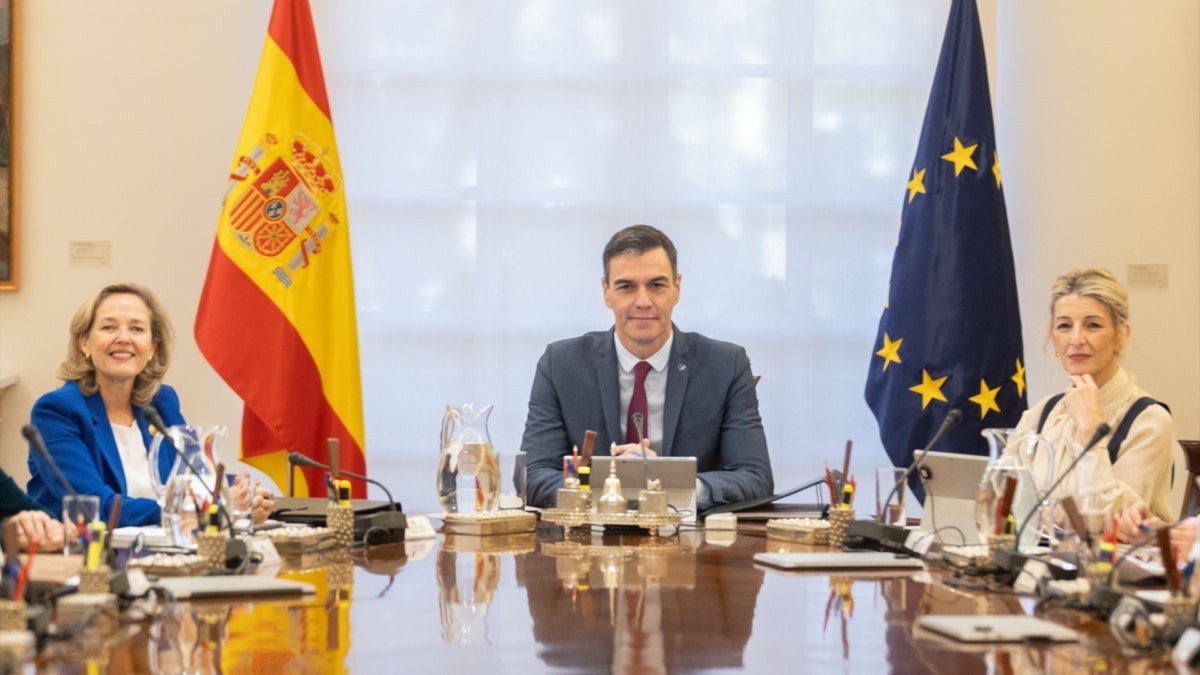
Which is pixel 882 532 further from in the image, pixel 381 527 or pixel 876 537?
pixel 381 527

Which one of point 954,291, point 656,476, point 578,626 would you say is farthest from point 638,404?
point 578,626

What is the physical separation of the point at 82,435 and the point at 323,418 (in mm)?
1319

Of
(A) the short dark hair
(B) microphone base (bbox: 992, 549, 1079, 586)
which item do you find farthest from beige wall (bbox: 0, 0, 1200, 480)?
(B) microphone base (bbox: 992, 549, 1079, 586)

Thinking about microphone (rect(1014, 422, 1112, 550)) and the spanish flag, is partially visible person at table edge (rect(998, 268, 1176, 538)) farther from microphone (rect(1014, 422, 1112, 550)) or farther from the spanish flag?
the spanish flag

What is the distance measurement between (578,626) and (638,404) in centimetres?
198

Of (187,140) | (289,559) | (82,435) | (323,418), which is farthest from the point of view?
(187,140)

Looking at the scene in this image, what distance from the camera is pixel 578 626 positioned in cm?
194

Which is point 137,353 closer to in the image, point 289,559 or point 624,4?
point 289,559

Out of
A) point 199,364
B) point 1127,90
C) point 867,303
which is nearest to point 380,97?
point 199,364

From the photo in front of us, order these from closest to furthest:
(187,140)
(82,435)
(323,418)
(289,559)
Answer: (289,559)
(82,435)
(323,418)
(187,140)

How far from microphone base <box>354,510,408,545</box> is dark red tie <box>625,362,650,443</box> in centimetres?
103

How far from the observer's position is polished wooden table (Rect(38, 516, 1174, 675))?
5.54ft

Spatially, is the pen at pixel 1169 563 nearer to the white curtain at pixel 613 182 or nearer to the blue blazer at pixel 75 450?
the blue blazer at pixel 75 450

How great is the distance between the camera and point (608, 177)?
5.20m
